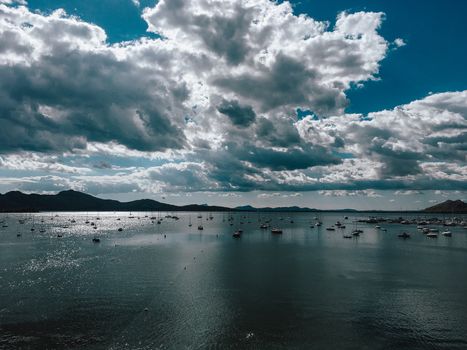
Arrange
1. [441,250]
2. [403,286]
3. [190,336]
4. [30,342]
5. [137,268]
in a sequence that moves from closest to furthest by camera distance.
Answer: [30,342], [190,336], [403,286], [137,268], [441,250]

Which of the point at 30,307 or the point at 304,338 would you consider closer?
the point at 304,338

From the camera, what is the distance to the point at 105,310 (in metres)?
53.2

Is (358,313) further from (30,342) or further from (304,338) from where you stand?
(30,342)

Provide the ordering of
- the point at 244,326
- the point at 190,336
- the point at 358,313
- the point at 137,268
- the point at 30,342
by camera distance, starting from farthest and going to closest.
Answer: the point at 137,268 < the point at 358,313 < the point at 244,326 < the point at 190,336 < the point at 30,342

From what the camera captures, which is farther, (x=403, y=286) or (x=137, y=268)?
(x=137, y=268)

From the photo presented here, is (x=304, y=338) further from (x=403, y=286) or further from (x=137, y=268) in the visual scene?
(x=137, y=268)

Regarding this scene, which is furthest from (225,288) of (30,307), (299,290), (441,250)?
(441,250)

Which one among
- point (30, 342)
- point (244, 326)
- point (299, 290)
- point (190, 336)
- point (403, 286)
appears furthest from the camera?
point (403, 286)

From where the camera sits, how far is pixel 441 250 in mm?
131125

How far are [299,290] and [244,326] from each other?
886 inches

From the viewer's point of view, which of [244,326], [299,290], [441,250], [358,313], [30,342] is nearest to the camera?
[30,342]

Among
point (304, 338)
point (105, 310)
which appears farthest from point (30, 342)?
point (304, 338)

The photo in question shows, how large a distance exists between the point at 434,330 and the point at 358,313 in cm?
1054

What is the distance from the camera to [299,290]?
6669cm
